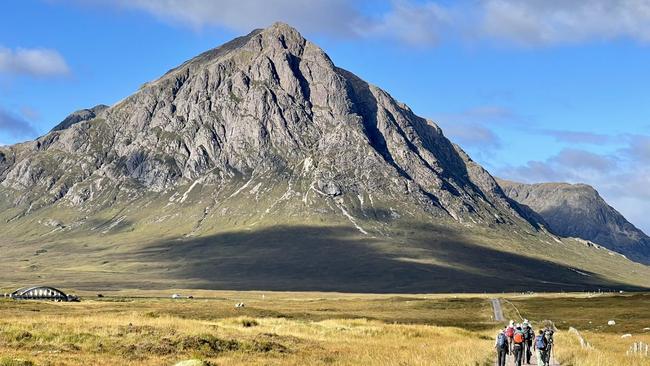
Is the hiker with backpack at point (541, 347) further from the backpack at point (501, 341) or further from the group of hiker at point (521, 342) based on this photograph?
the backpack at point (501, 341)

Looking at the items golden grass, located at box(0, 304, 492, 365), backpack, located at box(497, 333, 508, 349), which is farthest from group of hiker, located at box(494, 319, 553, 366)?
golden grass, located at box(0, 304, 492, 365)

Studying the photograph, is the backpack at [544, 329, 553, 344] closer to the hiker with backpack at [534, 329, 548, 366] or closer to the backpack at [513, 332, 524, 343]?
the hiker with backpack at [534, 329, 548, 366]

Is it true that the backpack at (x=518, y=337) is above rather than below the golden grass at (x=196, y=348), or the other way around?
above

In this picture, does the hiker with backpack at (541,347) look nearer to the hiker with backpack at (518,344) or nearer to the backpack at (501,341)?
the hiker with backpack at (518,344)

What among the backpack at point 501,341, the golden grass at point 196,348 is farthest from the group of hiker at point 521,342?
the golden grass at point 196,348

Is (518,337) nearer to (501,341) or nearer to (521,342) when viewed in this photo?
(521,342)

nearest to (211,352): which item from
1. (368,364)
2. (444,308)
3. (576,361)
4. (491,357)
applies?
(368,364)

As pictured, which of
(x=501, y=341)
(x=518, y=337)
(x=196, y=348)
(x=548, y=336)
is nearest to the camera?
(x=501, y=341)

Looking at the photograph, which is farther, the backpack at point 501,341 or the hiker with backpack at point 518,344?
the hiker with backpack at point 518,344

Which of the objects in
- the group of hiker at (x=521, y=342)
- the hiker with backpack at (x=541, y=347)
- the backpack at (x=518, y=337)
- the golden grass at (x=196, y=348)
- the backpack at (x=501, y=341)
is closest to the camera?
the golden grass at (x=196, y=348)

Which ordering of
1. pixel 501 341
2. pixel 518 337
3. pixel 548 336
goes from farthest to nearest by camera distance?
pixel 518 337 < pixel 548 336 < pixel 501 341

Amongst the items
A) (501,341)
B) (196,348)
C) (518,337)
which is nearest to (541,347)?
(518,337)

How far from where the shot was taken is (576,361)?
43.9 metres

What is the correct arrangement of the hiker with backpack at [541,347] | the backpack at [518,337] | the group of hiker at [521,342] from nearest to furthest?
1. the group of hiker at [521,342]
2. the hiker with backpack at [541,347]
3. the backpack at [518,337]
